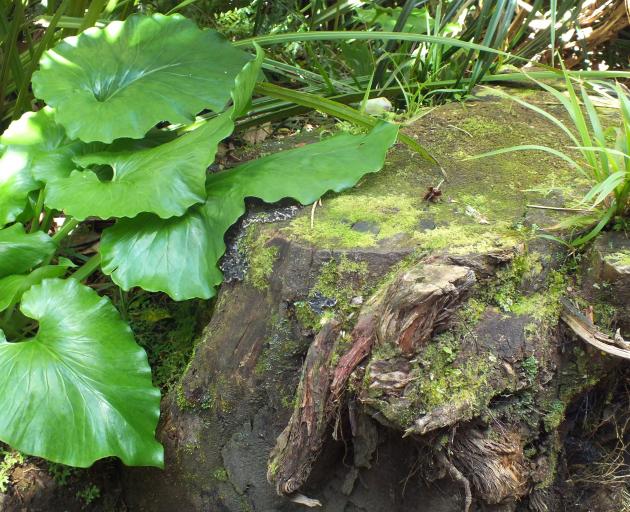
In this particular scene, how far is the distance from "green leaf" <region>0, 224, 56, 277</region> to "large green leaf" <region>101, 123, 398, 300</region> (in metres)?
0.19

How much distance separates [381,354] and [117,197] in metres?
0.76

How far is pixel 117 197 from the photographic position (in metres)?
1.61

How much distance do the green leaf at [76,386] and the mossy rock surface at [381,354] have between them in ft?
0.68

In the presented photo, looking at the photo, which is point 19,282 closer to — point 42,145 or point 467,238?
point 42,145

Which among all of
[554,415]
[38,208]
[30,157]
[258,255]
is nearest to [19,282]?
[38,208]

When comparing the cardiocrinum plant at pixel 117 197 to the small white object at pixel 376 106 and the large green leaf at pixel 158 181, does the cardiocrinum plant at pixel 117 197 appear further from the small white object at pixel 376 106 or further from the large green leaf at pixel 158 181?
the small white object at pixel 376 106

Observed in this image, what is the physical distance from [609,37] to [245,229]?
1957mm

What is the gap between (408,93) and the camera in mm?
2238

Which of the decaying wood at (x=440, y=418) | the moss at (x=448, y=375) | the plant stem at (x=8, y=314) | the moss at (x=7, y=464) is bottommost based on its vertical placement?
the moss at (x=7, y=464)

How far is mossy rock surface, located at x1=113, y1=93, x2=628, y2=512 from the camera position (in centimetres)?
139

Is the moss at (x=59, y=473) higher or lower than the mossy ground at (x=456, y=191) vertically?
lower

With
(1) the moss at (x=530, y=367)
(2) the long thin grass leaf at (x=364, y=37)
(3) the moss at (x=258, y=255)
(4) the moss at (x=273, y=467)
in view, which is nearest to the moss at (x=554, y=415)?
(1) the moss at (x=530, y=367)

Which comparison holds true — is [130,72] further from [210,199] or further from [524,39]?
[524,39]

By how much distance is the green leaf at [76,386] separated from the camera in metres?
1.48
